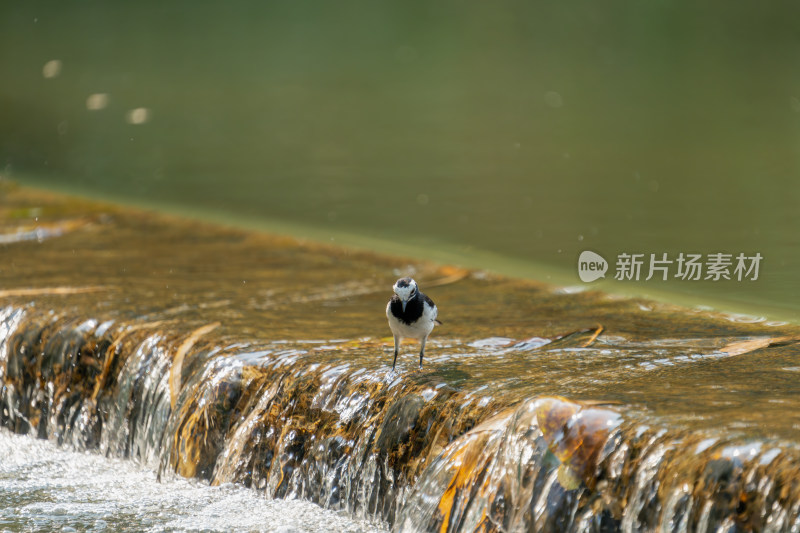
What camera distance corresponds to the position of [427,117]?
1177 cm

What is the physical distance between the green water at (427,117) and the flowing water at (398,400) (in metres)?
2.63

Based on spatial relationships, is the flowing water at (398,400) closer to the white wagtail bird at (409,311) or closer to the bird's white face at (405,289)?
the white wagtail bird at (409,311)

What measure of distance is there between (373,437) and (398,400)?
16 centimetres

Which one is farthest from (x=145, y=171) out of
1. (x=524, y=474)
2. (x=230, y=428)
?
(x=524, y=474)

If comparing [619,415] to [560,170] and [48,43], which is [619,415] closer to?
[560,170]

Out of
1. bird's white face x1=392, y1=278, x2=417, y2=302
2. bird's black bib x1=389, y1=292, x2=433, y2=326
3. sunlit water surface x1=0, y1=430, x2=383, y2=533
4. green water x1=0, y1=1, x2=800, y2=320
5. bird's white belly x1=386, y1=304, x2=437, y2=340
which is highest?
green water x1=0, y1=1, x2=800, y2=320

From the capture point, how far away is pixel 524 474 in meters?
3.08
